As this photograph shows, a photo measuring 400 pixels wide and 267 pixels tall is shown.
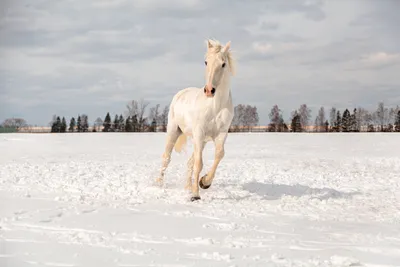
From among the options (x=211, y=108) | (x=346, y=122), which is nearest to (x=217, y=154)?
(x=211, y=108)

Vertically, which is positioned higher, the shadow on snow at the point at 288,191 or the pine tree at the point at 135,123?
the pine tree at the point at 135,123

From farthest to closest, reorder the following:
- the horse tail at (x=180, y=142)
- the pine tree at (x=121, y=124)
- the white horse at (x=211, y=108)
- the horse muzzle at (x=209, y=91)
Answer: the pine tree at (x=121, y=124) → the horse tail at (x=180, y=142) → the white horse at (x=211, y=108) → the horse muzzle at (x=209, y=91)

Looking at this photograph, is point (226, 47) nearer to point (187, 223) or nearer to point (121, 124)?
point (187, 223)

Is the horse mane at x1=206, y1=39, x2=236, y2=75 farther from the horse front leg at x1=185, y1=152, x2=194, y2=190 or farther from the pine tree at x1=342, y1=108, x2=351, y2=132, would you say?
the pine tree at x1=342, y1=108, x2=351, y2=132

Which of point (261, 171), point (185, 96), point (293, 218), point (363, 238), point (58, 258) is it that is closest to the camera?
point (58, 258)

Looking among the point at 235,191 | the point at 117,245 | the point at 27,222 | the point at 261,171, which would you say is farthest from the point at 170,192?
the point at 261,171

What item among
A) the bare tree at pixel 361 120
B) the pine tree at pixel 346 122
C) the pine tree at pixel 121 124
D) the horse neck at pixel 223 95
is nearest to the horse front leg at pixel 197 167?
the horse neck at pixel 223 95

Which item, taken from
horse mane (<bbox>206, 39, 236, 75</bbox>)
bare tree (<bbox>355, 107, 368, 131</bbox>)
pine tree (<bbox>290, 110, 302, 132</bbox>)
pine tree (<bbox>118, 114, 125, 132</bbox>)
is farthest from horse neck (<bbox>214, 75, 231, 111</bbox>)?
pine tree (<bbox>118, 114, 125, 132</bbox>)

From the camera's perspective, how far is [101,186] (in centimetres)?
508

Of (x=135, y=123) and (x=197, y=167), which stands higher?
(x=135, y=123)

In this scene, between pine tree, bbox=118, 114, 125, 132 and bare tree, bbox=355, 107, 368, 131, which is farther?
pine tree, bbox=118, 114, 125, 132

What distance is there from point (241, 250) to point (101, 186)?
3.05 m

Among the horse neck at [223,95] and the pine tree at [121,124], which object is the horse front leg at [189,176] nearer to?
the horse neck at [223,95]

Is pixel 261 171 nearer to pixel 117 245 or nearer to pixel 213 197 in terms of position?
pixel 213 197
